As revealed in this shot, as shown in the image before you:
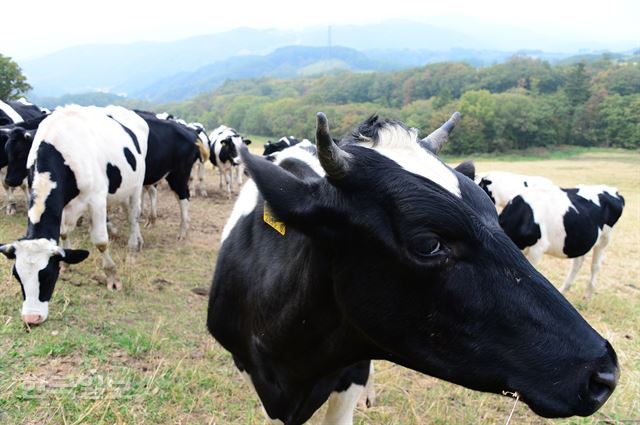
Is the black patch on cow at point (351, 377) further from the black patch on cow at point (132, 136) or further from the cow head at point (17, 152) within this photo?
the cow head at point (17, 152)

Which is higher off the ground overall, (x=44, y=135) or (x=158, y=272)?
(x=44, y=135)

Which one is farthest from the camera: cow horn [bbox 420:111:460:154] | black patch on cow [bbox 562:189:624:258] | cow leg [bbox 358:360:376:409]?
black patch on cow [bbox 562:189:624:258]

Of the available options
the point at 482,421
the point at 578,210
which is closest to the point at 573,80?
the point at 578,210

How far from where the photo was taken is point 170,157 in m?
8.94

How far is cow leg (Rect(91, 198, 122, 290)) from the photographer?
596 centimetres

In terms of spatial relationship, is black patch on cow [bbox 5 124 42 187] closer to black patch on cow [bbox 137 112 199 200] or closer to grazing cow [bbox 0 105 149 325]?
grazing cow [bbox 0 105 149 325]

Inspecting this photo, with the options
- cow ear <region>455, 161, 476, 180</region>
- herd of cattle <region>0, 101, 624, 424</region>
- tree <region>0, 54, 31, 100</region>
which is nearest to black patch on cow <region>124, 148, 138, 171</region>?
herd of cattle <region>0, 101, 624, 424</region>

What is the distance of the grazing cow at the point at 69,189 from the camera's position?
15.9ft

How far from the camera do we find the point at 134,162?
23.5 ft

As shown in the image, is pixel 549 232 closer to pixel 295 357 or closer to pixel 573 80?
pixel 295 357

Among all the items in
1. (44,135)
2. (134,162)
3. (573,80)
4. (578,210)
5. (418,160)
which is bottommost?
(573,80)

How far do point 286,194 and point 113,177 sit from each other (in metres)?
5.60

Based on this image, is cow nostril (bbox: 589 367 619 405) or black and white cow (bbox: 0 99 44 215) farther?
black and white cow (bbox: 0 99 44 215)

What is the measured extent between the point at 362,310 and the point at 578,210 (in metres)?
7.07
